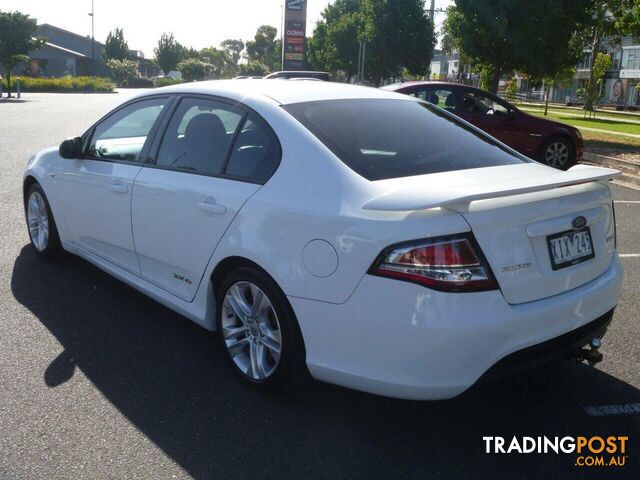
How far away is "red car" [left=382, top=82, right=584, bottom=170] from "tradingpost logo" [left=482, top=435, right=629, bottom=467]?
9.38 metres

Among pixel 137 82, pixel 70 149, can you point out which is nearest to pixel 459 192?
pixel 70 149

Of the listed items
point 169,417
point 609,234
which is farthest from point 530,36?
point 169,417

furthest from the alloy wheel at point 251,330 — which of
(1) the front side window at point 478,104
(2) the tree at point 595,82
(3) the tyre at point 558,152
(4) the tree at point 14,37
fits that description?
A: (4) the tree at point 14,37

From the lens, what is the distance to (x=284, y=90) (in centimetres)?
389

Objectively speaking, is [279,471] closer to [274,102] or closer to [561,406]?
[561,406]

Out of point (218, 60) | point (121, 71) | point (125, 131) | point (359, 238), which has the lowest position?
point (359, 238)

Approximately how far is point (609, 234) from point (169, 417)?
238cm

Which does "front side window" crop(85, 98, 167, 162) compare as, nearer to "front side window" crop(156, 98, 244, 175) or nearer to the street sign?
"front side window" crop(156, 98, 244, 175)

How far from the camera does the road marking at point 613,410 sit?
3.38 m

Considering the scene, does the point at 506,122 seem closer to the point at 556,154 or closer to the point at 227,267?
the point at 556,154

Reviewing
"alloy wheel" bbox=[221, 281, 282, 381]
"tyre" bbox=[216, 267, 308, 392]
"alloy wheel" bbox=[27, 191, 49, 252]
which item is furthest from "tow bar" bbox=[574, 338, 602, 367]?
"alloy wheel" bbox=[27, 191, 49, 252]

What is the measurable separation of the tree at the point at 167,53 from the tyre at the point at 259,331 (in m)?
102

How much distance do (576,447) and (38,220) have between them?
15.2ft

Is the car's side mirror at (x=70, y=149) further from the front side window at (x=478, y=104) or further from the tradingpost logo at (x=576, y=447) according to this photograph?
the front side window at (x=478, y=104)
